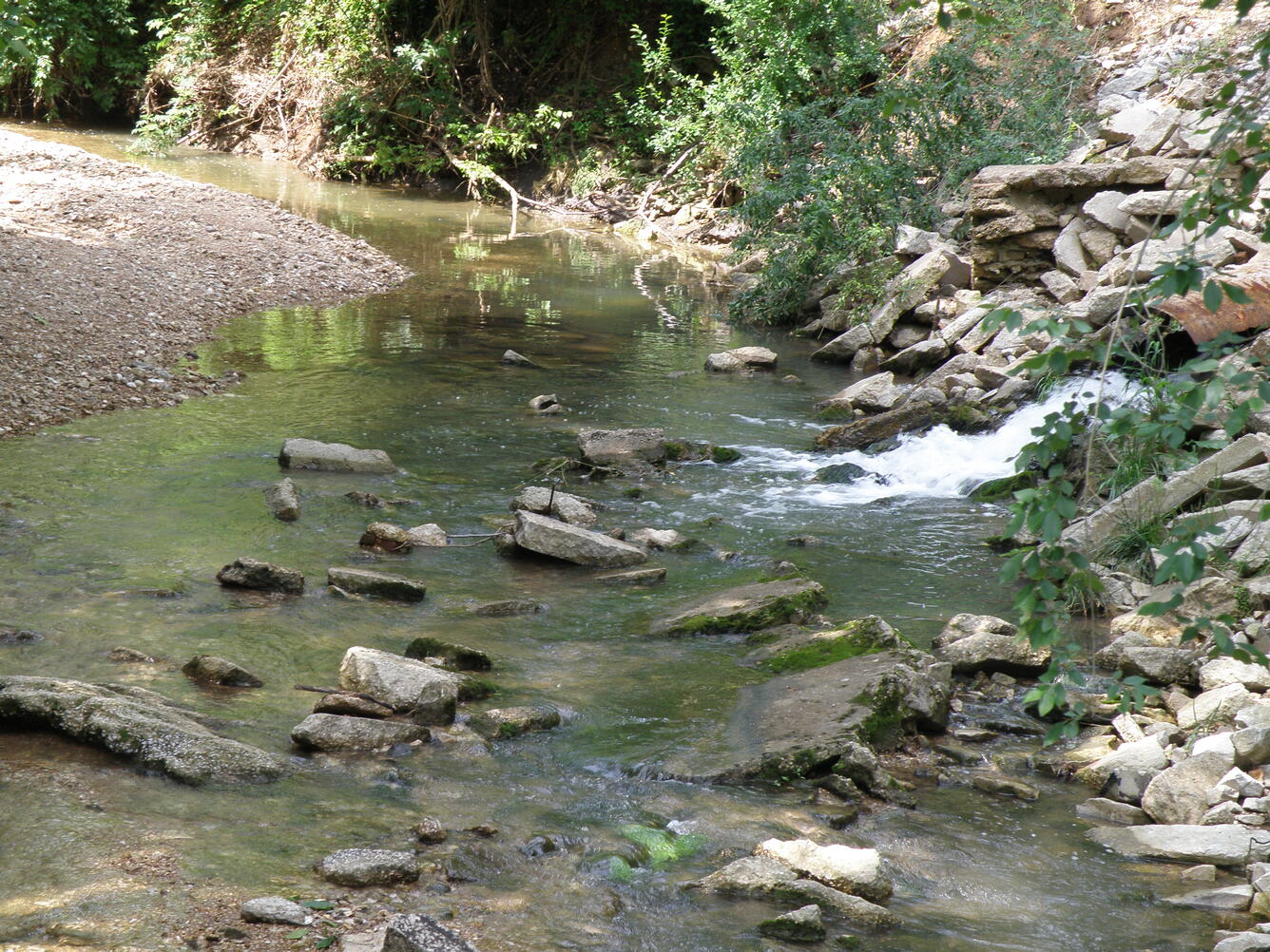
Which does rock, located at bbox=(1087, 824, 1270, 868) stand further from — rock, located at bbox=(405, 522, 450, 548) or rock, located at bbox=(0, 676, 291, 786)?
rock, located at bbox=(405, 522, 450, 548)

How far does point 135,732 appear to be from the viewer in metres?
3.97

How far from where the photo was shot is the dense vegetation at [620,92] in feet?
48.8

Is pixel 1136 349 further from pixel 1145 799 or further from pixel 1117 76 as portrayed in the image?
pixel 1117 76

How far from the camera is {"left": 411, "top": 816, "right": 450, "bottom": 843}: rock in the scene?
3.73 meters

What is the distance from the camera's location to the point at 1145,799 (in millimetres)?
4336

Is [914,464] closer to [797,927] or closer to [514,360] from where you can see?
[514,360]

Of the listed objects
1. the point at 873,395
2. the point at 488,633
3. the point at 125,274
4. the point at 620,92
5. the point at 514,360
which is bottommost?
the point at 488,633

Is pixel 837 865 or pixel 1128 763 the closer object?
pixel 837 865

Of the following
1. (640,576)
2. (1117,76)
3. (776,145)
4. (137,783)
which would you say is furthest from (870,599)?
(1117,76)

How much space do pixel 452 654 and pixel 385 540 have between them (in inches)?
65.0

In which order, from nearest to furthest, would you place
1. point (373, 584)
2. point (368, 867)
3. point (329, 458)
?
1. point (368, 867)
2. point (373, 584)
3. point (329, 458)

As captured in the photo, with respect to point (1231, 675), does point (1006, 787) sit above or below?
below

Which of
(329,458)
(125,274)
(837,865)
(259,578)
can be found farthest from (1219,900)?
(125,274)

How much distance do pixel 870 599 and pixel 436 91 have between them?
2081 centimetres
